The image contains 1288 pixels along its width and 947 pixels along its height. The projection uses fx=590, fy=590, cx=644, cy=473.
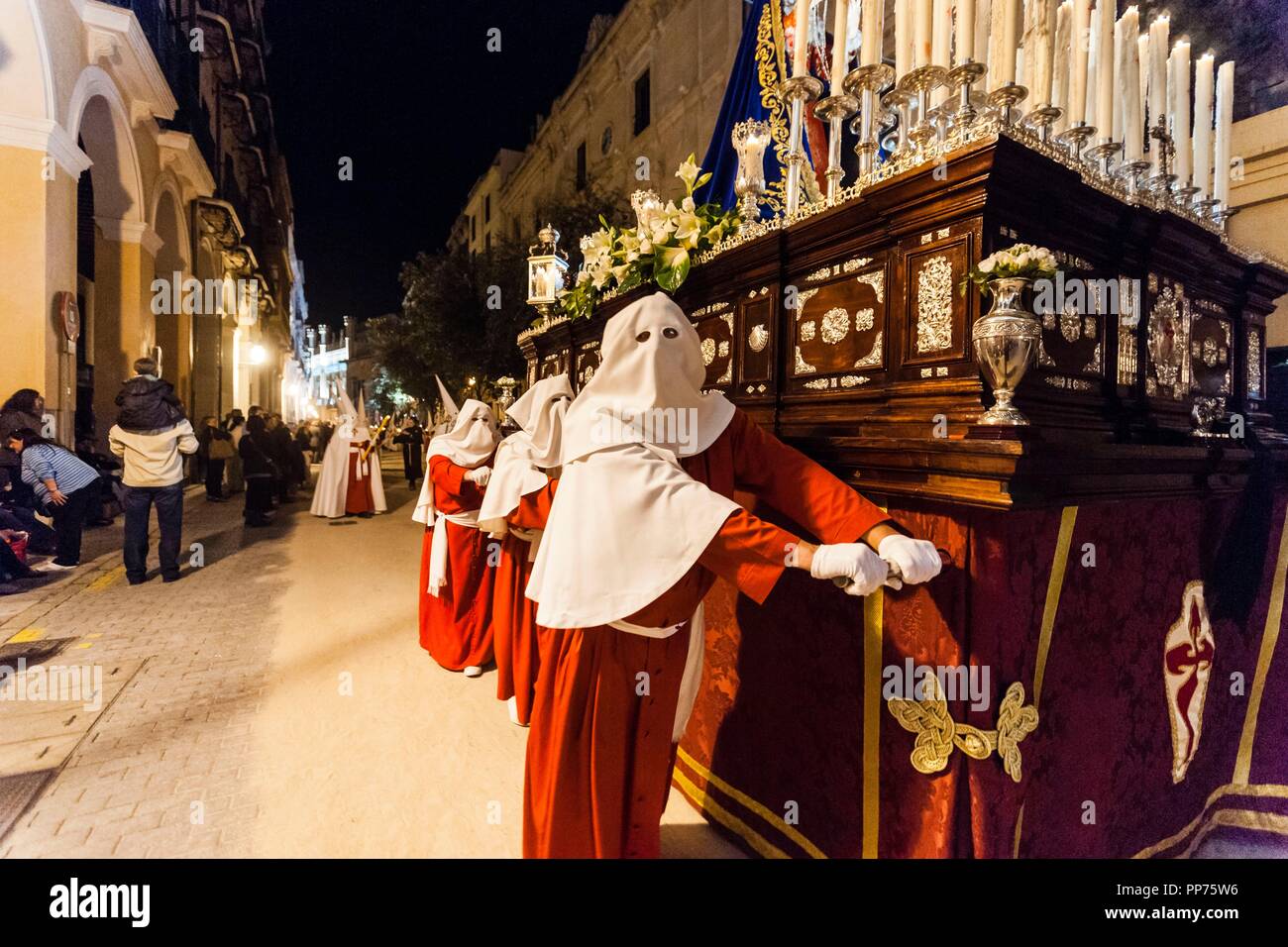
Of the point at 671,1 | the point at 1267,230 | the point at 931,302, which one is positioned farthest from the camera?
the point at 671,1

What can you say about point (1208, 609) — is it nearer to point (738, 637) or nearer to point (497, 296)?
point (738, 637)

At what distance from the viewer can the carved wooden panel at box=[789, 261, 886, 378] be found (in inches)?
90.5

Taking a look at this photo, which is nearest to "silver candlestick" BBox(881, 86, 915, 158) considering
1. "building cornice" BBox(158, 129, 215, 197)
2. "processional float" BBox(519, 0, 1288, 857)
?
"processional float" BBox(519, 0, 1288, 857)

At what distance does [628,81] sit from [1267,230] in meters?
15.7

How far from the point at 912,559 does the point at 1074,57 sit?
A: 2.45 metres

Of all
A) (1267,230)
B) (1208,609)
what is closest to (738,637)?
(1208,609)

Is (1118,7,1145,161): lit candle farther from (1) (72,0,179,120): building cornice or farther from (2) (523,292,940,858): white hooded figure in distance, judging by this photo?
(1) (72,0,179,120): building cornice

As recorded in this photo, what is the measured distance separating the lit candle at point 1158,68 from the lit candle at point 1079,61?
0.70 metres

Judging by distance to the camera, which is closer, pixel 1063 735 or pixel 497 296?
pixel 1063 735

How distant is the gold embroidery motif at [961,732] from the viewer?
1750mm

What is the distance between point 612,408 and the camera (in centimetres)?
193

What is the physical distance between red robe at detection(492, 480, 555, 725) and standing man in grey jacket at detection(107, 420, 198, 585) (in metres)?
4.11

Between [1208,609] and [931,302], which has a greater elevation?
[931,302]

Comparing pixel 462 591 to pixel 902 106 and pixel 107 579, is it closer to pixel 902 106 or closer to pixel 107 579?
pixel 902 106
